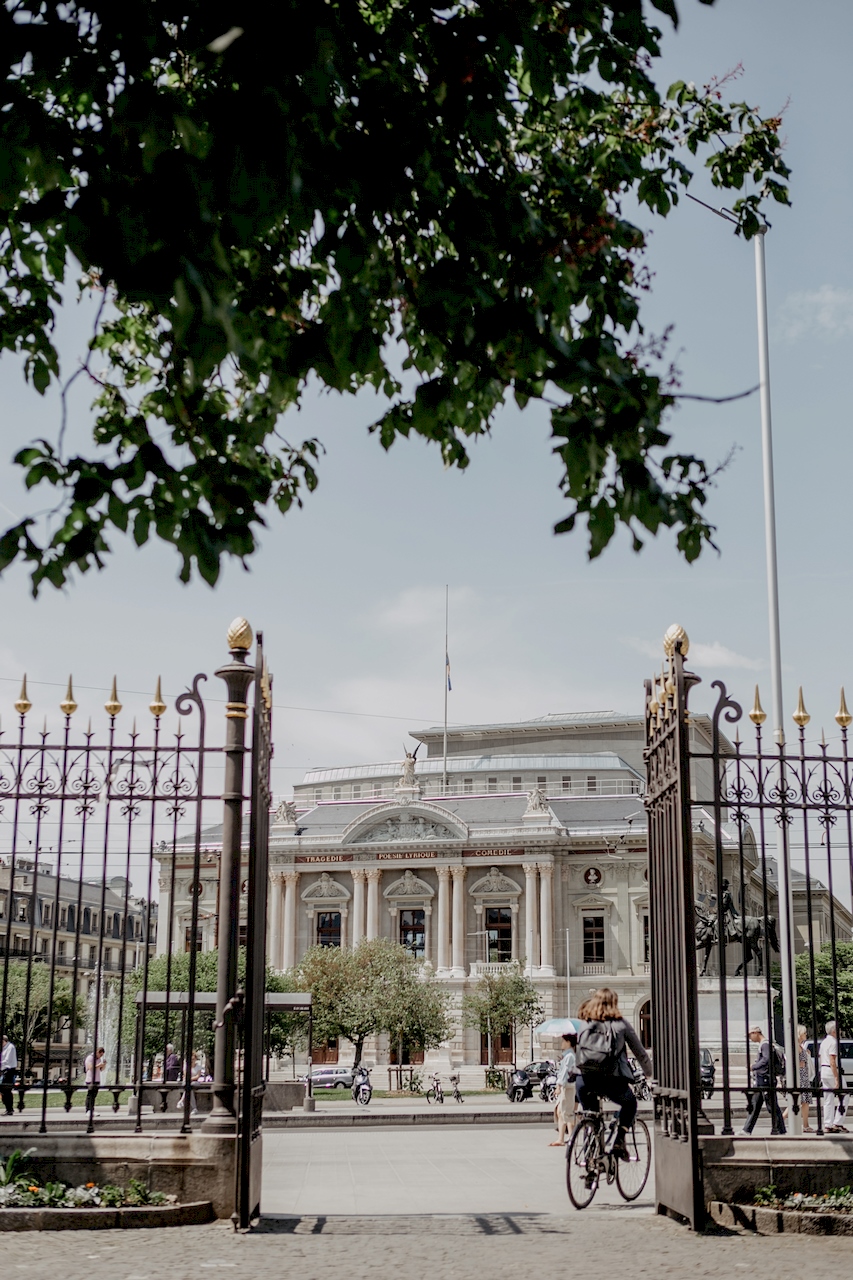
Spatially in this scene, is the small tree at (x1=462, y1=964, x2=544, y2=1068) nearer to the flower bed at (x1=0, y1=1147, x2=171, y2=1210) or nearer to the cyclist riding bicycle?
the cyclist riding bicycle

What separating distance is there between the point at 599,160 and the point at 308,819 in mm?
68237

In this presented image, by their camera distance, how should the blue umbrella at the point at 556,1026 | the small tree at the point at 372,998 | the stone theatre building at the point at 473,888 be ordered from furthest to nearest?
the stone theatre building at the point at 473,888 < the small tree at the point at 372,998 < the blue umbrella at the point at 556,1026

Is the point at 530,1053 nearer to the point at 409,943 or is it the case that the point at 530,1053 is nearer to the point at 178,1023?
the point at 409,943

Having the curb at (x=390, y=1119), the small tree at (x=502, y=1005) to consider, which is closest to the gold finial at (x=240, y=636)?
the curb at (x=390, y=1119)

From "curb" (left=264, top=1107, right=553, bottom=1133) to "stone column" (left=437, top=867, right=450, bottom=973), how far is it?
40.2 meters

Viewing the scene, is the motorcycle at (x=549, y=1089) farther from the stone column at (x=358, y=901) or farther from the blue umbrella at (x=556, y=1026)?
the stone column at (x=358, y=901)

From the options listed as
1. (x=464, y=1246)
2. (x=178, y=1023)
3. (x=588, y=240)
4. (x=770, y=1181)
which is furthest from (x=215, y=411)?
→ (x=178, y=1023)

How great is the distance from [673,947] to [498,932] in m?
59.8

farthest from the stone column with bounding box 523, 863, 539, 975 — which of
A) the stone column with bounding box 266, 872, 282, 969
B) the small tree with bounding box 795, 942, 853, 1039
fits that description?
the small tree with bounding box 795, 942, 853, 1039

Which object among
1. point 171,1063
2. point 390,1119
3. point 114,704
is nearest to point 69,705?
point 114,704

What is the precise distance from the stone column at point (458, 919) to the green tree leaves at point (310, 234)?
62.3 metres

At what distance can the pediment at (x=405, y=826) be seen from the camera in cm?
6781

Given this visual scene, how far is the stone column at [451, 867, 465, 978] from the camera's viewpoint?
6625 cm

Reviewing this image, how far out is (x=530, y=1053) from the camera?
2373 inches
